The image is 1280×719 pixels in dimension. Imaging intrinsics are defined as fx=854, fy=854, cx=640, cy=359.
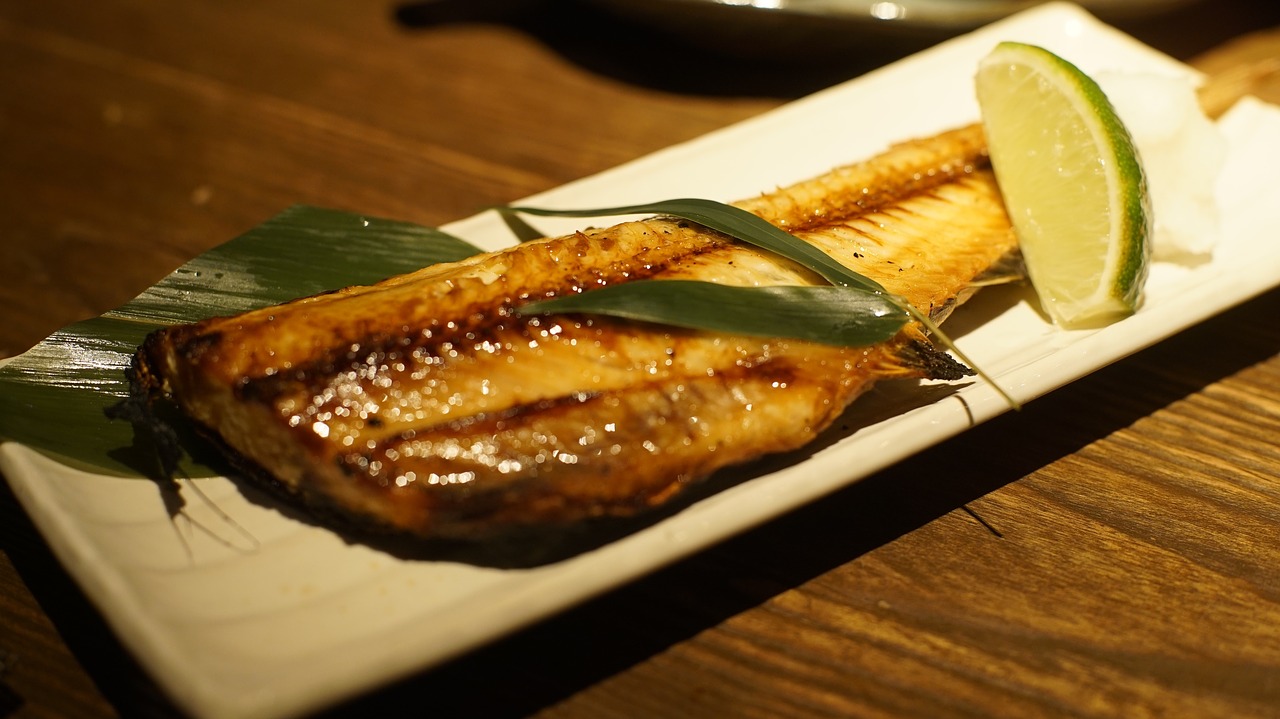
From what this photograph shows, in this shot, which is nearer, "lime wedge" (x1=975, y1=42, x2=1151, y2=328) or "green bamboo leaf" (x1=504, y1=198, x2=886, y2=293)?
"green bamboo leaf" (x1=504, y1=198, x2=886, y2=293)

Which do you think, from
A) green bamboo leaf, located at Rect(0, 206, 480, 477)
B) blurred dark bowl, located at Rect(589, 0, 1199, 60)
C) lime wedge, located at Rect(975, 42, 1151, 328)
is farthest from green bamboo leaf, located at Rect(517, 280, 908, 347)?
blurred dark bowl, located at Rect(589, 0, 1199, 60)

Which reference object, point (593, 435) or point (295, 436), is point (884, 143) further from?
point (295, 436)

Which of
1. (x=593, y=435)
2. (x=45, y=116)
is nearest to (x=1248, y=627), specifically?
(x=593, y=435)

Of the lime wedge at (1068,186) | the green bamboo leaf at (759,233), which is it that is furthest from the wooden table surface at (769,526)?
the green bamboo leaf at (759,233)

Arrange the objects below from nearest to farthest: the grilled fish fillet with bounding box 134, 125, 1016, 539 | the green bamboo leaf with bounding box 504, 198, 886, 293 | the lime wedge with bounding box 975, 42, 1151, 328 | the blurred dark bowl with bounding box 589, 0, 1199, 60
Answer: the grilled fish fillet with bounding box 134, 125, 1016, 539
the green bamboo leaf with bounding box 504, 198, 886, 293
the lime wedge with bounding box 975, 42, 1151, 328
the blurred dark bowl with bounding box 589, 0, 1199, 60

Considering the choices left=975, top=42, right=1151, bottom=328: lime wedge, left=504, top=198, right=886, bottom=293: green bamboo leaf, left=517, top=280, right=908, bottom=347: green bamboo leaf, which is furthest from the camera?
left=975, top=42, right=1151, bottom=328: lime wedge

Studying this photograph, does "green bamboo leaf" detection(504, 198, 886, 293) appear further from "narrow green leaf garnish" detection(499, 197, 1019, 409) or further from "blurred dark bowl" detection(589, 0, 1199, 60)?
"blurred dark bowl" detection(589, 0, 1199, 60)
